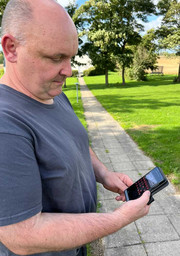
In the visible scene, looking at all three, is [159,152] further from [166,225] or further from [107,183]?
[107,183]

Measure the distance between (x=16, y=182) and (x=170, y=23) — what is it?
26.2 metres

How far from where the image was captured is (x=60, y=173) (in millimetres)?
957

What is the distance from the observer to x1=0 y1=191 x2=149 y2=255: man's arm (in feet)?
2.56

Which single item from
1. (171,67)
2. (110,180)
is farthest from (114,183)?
(171,67)

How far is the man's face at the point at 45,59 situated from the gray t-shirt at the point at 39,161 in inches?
2.9

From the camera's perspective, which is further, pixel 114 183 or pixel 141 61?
pixel 141 61

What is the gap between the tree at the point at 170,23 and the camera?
21077 mm

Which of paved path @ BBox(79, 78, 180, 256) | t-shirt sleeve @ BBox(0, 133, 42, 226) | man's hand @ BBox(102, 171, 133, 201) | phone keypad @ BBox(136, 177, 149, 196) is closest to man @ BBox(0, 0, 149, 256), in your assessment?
t-shirt sleeve @ BBox(0, 133, 42, 226)

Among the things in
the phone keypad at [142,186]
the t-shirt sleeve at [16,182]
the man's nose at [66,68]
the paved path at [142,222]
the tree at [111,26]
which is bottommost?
the paved path at [142,222]

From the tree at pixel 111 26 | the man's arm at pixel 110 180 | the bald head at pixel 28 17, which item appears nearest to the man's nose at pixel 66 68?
the bald head at pixel 28 17

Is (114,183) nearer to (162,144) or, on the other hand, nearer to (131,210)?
(131,210)

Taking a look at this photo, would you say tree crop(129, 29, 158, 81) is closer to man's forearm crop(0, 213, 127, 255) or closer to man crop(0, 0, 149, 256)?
man crop(0, 0, 149, 256)

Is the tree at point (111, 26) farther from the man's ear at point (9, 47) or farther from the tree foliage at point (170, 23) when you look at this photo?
the man's ear at point (9, 47)

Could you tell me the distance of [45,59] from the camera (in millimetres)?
928
